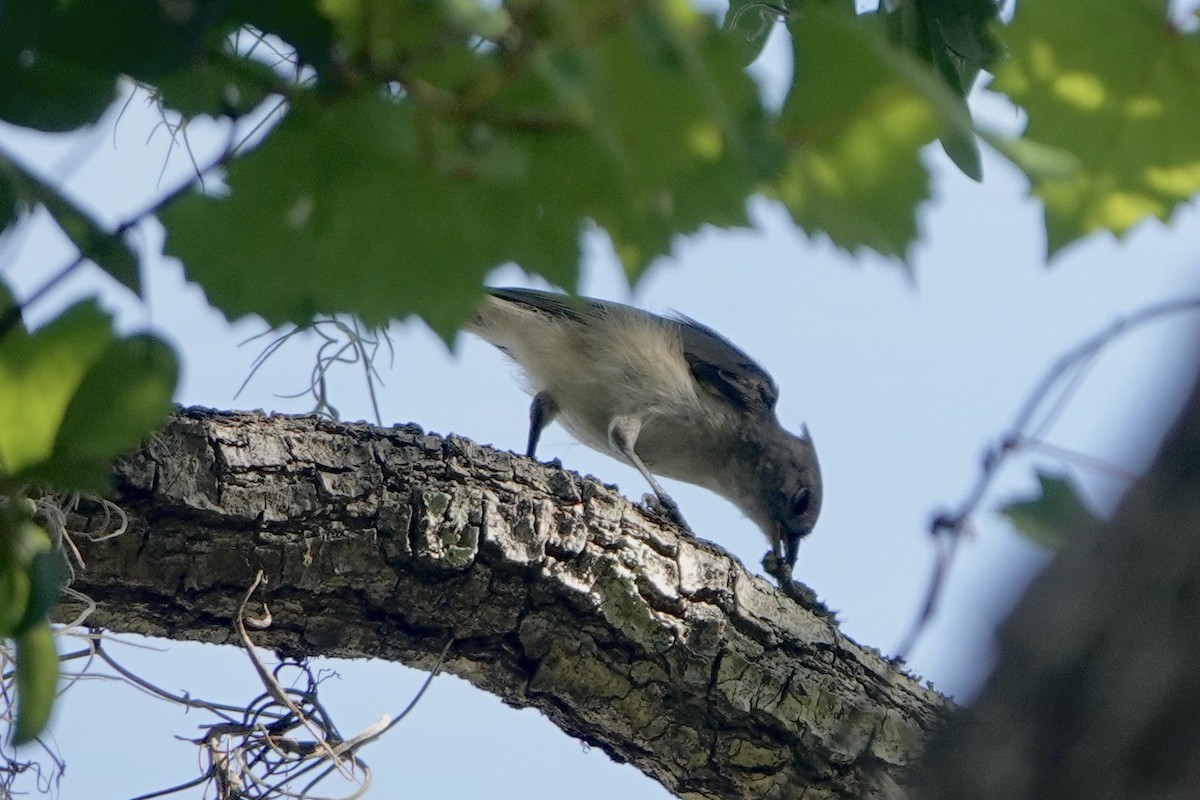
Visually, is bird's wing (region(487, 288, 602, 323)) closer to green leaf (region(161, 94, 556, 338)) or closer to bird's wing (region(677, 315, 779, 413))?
bird's wing (region(677, 315, 779, 413))

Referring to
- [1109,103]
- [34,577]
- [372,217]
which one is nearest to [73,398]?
[34,577]

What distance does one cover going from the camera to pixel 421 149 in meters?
0.89

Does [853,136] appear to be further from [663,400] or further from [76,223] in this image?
[663,400]

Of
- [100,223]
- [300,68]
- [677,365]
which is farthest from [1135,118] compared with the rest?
[677,365]

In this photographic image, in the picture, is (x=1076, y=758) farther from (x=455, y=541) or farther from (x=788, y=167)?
(x=455, y=541)

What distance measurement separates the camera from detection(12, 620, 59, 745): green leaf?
914 mm

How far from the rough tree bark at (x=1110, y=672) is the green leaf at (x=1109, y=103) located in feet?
0.98

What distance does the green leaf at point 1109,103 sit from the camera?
979 millimetres

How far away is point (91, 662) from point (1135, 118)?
2363 millimetres

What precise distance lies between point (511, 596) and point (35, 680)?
190cm

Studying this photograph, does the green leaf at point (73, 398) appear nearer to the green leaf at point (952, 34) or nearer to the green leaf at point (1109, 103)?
the green leaf at point (1109, 103)

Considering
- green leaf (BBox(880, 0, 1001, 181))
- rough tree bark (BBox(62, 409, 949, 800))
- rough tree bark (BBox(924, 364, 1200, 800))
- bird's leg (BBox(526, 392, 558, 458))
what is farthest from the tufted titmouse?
rough tree bark (BBox(924, 364, 1200, 800))

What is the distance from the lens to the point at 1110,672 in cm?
74

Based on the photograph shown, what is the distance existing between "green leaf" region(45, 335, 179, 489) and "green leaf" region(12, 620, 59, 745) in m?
0.13
